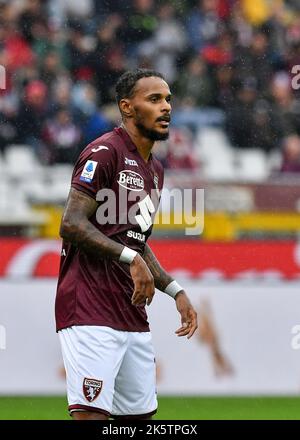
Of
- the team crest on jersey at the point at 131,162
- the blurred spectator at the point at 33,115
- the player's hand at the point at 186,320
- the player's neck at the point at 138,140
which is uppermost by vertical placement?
the blurred spectator at the point at 33,115

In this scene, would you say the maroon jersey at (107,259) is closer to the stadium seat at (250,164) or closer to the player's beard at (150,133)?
the player's beard at (150,133)

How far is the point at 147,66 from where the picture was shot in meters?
13.9

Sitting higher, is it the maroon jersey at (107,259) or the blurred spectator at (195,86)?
the blurred spectator at (195,86)

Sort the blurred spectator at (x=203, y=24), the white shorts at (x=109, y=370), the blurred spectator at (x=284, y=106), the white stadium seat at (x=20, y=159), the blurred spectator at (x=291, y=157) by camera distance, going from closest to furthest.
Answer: the white shorts at (x=109, y=370)
the white stadium seat at (x=20, y=159)
the blurred spectator at (x=291, y=157)
the blurred spectator at (x=284, y=106)
the blurred spectator at (x=203, y=24)

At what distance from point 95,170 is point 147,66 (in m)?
8.52

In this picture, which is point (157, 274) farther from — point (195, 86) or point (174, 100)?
point (195, 86)

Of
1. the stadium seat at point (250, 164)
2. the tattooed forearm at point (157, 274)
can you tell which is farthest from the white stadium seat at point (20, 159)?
the tattooed forearm at point (157, 274)

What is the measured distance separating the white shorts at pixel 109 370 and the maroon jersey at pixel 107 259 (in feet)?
0.19

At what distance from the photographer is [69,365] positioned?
5598 millimetres

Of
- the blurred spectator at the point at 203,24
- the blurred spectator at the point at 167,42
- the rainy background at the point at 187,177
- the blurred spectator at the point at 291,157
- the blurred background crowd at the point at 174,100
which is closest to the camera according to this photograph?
the rainy background at the point at 187,177

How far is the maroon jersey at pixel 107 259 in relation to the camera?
5586 millimetres

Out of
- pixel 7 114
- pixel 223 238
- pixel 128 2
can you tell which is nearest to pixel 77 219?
pixel 223 238

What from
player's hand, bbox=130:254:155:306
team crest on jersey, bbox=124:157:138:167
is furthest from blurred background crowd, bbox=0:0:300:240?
player's hand, bbox=130:254:155:306

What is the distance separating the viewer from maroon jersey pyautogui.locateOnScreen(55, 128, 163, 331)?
5586 millimetres
